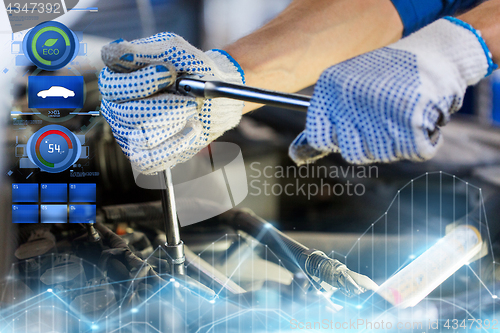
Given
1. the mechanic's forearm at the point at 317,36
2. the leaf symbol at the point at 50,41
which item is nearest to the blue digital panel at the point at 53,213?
the leaf symbol at the point at 50,41

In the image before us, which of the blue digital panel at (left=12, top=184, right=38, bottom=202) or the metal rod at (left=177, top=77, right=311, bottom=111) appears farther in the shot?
the blue digital panel at (left=12, top=184, right=38, bottom=202)

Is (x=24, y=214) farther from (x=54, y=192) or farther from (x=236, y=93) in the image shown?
(x=236, y=93)

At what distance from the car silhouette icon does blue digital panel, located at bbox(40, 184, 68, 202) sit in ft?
0.69

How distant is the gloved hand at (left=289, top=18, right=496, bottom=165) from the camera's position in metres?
0.34

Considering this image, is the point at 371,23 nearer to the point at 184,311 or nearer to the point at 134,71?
the point at 134,71

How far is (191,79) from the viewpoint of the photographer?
45 centimetres

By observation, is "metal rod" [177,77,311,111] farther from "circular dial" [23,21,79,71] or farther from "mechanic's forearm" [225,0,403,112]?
"circular dial" [23,21,79,71]

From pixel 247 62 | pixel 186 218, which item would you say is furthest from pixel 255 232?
pixel 247 62

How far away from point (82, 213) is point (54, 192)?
8cm

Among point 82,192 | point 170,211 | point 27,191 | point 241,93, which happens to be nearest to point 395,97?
point 241,93

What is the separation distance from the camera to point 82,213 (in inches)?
32.7

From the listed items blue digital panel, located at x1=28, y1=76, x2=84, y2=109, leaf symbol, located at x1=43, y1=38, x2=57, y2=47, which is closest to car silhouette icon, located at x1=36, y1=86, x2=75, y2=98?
blue digital panel, located at x1=28, y1=76, x2=84, y2=109

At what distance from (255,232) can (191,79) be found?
1.54 feet

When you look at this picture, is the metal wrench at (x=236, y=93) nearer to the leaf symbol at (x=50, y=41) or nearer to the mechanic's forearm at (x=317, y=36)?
the mechanic's forearm at (x=317, y=36)
